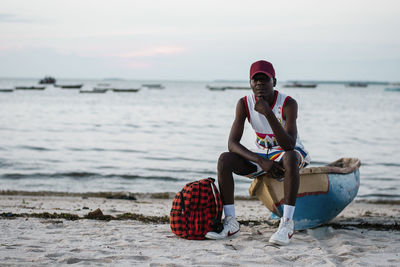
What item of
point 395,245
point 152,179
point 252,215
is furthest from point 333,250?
point 152,179

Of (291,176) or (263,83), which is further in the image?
(263,83)

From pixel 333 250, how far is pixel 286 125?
1.20 metres

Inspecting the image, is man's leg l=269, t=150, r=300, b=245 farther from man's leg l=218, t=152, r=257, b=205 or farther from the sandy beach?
man's leg l=218, t=152, r=257, b=205

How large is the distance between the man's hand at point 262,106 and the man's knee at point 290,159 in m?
0.44

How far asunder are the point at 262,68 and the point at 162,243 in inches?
74.2

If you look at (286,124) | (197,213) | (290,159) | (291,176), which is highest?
(286,124)

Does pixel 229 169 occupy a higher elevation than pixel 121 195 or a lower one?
higher

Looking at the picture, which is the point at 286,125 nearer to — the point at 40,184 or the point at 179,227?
the point at 179,227

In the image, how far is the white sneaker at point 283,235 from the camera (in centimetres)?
399

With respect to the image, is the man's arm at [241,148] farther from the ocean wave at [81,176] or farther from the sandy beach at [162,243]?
the ocean wave at [81,176]

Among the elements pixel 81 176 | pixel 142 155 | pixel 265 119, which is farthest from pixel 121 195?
pixel 142 155

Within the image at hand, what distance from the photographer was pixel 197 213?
4277mm

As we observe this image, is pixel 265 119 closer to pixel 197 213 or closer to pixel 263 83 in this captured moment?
pixel 263 83

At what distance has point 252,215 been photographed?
610 centimetres
